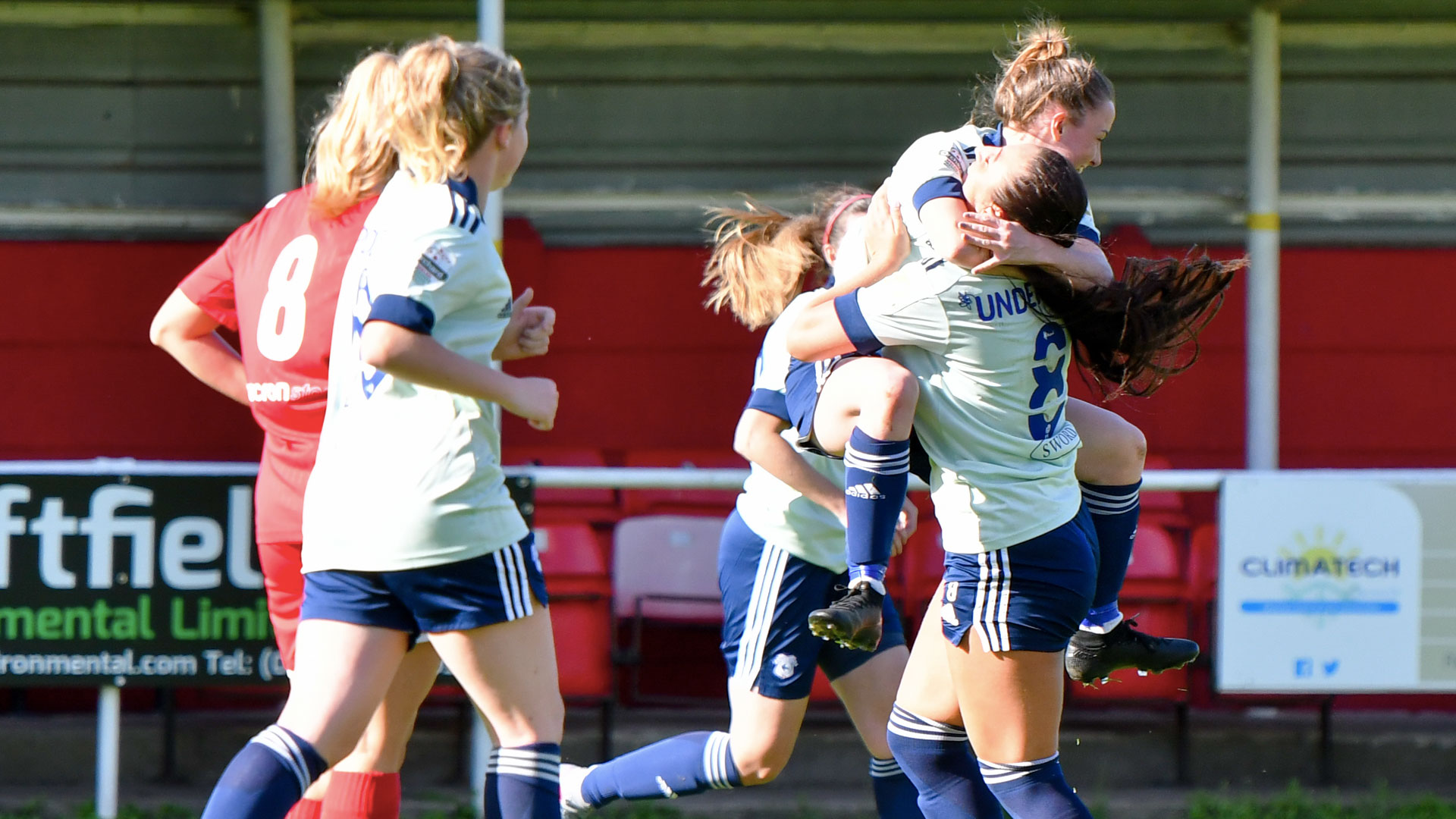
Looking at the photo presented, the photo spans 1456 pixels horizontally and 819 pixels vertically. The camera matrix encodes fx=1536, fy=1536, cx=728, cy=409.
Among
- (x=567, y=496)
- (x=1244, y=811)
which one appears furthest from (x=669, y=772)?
(x=567, y=496)

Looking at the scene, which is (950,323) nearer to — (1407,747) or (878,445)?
(878,445)

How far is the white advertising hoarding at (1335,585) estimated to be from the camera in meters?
4.52

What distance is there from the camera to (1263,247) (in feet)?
17.6

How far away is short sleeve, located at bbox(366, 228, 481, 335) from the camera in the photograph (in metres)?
2.40

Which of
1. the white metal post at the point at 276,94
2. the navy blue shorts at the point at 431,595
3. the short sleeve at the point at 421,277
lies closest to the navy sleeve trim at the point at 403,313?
the short sleeve at the point at 421,277

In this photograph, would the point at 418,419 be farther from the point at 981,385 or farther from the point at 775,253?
the point at 775,253

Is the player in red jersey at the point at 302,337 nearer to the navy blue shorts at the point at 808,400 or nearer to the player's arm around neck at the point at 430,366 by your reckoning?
the player's arm around neck at the point at 430,366

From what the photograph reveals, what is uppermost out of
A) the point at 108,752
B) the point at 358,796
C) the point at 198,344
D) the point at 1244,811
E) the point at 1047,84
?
the point at 1047,84

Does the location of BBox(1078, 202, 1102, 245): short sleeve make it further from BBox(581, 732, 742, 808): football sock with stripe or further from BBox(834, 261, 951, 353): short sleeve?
BBox(581, 732, 742, 808): football sock with stripe

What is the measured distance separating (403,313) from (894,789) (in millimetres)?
1691

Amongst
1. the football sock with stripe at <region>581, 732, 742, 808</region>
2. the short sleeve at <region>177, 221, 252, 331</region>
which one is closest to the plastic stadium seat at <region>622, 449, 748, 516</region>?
the football sock with stripe at <region>581, 732, 742, 808</region>

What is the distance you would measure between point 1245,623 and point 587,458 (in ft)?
8.85

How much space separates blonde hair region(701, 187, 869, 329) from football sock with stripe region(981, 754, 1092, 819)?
1213 mm

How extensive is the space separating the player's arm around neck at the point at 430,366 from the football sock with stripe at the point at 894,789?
55.9 inches
